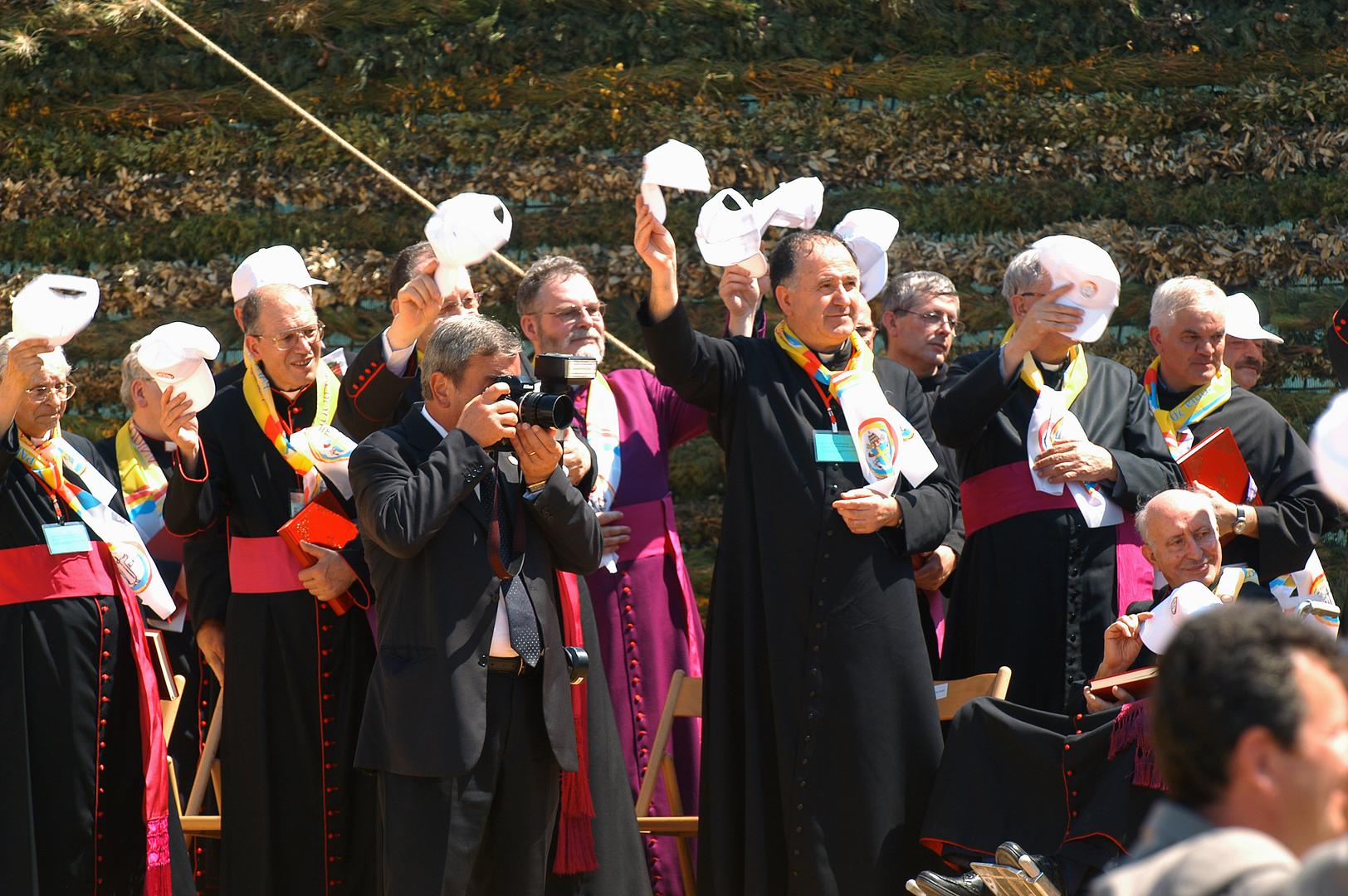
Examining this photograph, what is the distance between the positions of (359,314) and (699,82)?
6.43ft

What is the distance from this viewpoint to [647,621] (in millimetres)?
5328

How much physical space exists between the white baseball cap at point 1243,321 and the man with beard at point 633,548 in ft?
6.66

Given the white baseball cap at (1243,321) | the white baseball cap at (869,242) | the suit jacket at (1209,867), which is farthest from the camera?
the white baseball cap at (1243,321)

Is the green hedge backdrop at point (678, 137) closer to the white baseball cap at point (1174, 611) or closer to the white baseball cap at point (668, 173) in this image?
the white baseball cap at point (668, 173)

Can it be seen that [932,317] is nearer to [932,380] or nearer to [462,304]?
[932,380]

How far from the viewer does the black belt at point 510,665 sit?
13.7ft

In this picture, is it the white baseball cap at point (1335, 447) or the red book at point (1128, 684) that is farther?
the red book at point (1128, 684)

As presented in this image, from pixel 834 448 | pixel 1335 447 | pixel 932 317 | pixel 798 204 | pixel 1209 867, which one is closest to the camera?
pixel 1209 867

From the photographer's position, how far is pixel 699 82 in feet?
27.3

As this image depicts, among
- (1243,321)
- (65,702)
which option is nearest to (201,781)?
(65,702)

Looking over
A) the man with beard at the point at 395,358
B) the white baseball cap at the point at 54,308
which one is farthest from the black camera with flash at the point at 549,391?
the white baseball cap at the point at 54,308

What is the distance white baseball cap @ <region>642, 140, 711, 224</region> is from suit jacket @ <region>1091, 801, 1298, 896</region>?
9.06ft

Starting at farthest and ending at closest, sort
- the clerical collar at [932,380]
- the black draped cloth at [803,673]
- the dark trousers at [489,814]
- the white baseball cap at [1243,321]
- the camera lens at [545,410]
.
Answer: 1. the white baseball cap at [1243,321]
2. the clerical collar at [932,380]
3. the black draped cloth at [803,673]
4. the camera lens at [545,410]
5. the dark trousers at [489,814]

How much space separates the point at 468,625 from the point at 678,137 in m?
4.61
